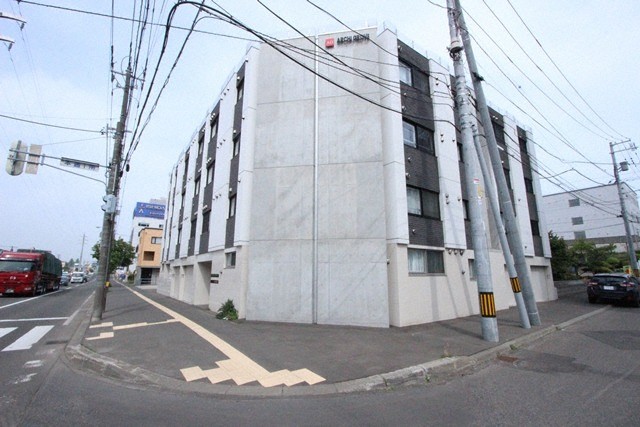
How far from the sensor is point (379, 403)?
4.20 m

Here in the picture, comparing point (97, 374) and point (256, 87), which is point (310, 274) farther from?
point (256, 87)

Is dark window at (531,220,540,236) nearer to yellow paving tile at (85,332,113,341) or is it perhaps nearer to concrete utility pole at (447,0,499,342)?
concrete utility pole at (447,0,499,342)

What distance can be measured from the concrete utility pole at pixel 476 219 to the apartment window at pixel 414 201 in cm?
304

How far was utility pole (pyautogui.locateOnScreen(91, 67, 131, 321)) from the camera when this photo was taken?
10477mm

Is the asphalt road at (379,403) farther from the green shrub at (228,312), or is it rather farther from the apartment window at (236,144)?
the apartment window at (236,144)

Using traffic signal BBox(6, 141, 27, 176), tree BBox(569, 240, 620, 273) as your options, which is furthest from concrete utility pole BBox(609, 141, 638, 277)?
traffic signal BBox(6, 141, 27, 176)

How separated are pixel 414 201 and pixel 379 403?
8.35 m

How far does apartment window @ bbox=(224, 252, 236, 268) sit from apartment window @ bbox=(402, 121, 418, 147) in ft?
27.6

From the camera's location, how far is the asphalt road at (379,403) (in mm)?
3656

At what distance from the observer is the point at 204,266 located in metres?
16.2

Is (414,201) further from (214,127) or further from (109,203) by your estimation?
(214,127)

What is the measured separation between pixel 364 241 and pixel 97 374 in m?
7.52

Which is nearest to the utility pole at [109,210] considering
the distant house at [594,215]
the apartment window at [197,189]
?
the apartment window at [197,189]

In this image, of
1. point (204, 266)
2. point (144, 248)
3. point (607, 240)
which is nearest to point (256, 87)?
point (204, 266)
